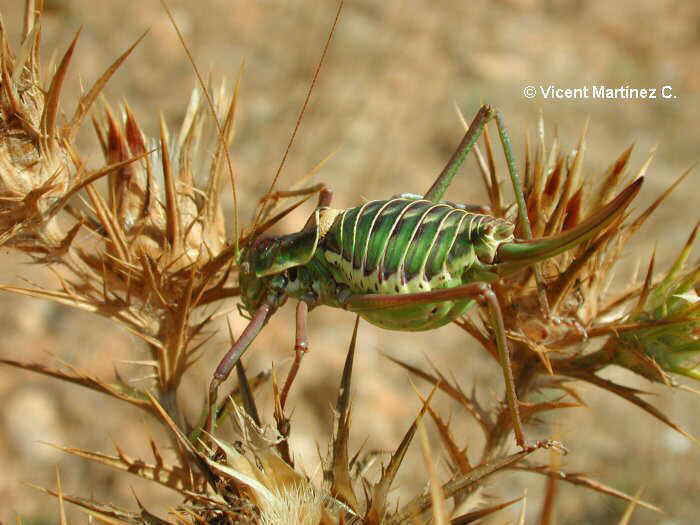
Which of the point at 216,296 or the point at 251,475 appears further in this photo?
the point at 216,296

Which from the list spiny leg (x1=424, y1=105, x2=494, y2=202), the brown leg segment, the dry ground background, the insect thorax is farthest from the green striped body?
the dry ground background

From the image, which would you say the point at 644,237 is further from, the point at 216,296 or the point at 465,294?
the point at 216,296

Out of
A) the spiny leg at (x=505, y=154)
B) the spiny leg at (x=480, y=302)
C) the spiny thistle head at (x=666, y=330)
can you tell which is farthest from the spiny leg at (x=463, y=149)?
the spiny thistle head at (x=666, y=330)

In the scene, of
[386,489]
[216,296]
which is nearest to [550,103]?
[216,296]

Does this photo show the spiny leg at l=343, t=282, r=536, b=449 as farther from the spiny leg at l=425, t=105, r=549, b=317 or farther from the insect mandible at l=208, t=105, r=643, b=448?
the spiny leg at l=425, t=105, r=549, b=317
